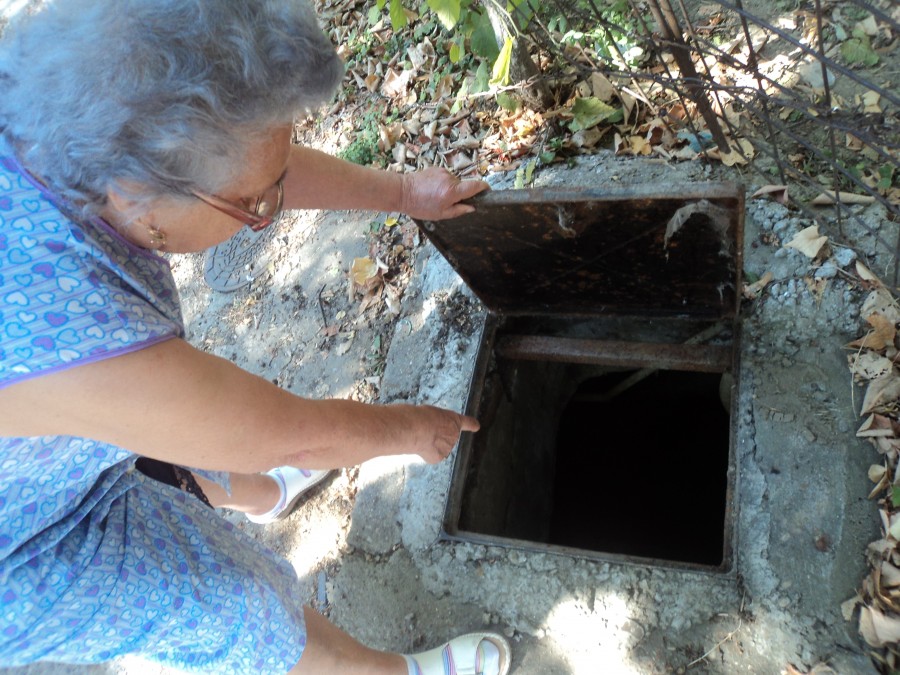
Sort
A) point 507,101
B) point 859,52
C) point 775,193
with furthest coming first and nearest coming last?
point 507,101 < point 859,52 < point 775,193

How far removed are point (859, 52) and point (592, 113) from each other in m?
0.95

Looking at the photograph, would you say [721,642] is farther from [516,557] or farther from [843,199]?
[843,199]

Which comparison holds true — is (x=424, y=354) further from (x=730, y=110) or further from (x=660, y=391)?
(x=660, y=391)

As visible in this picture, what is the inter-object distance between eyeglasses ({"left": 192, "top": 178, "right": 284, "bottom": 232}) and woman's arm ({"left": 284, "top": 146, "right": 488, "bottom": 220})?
1.49ft

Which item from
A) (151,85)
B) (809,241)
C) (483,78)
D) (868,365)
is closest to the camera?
(151,85)

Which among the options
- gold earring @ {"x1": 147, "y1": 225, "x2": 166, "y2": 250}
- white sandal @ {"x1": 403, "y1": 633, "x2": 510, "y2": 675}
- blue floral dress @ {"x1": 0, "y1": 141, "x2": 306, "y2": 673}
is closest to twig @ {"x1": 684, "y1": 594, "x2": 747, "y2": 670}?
white sandal @ {"x1": 403, "y1": 633, "x2": 510, "y2": 675}

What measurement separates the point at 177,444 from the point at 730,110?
2329 millimetres

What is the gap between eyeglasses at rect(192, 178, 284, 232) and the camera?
1174mm

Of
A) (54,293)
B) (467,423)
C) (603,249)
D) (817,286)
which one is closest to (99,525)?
(54,293)

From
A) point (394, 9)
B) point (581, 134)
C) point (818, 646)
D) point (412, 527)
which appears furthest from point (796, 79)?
point (412, 527)

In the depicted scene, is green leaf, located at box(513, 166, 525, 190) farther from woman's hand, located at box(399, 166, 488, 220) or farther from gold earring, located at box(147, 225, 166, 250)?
gold earring, located at box(147, 225, 166, 250)

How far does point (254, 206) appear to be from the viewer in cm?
125

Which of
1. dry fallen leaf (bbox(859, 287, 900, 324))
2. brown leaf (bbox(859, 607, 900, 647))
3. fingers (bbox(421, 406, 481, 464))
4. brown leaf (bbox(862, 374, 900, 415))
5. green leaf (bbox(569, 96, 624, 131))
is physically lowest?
brown leaf (bbox(859, 607, 900, 647))

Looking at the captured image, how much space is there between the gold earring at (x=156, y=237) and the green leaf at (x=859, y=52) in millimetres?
2426
